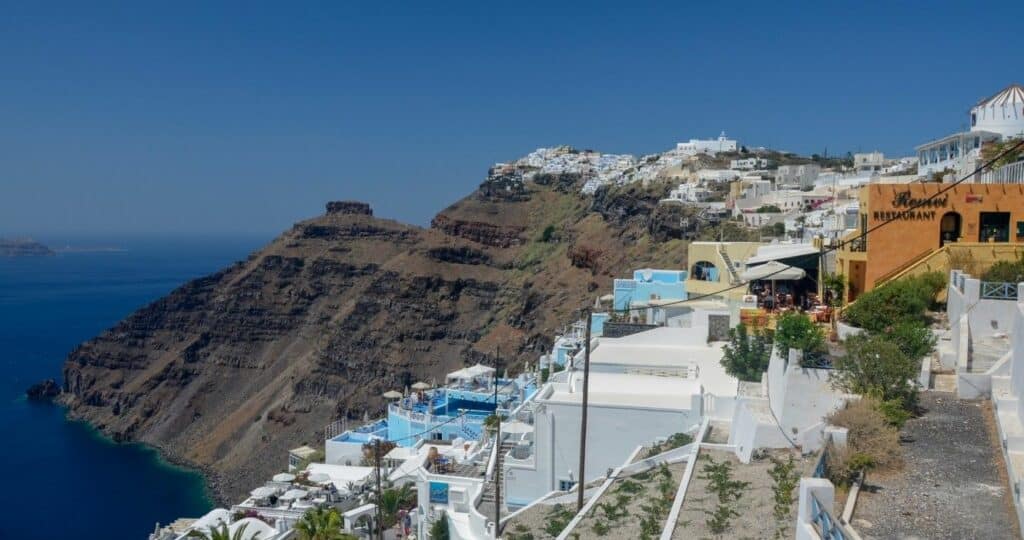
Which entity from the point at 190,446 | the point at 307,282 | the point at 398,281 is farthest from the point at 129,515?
the point at 307,282

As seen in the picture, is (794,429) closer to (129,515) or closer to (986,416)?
(986,416)

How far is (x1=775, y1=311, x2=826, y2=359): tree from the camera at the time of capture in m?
12.6

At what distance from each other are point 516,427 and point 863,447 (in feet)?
36.3

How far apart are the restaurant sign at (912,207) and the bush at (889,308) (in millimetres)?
2891

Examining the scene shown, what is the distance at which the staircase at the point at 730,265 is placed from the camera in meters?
25.0

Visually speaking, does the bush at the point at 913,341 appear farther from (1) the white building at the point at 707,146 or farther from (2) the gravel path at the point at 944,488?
(1) the white building at the point at 707,146

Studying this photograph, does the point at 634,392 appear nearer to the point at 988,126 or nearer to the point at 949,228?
the point at 949,228

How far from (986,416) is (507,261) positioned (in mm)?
66924

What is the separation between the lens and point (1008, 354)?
40.4 feet

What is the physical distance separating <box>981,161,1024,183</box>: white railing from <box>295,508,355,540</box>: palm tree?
689 inches

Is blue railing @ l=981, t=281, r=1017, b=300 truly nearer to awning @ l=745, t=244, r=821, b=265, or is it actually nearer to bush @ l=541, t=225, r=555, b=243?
awning @ l=745, t=244, r=821, b=265

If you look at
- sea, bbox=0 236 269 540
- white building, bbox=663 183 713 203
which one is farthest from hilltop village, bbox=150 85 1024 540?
white building, bbox=663 183 713 203

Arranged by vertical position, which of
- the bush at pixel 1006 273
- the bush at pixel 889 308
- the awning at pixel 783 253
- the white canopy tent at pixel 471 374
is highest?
the awning at pixel 783 253

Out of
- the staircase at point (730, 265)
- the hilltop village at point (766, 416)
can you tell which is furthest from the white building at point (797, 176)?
the staircase at point (730, 265)
